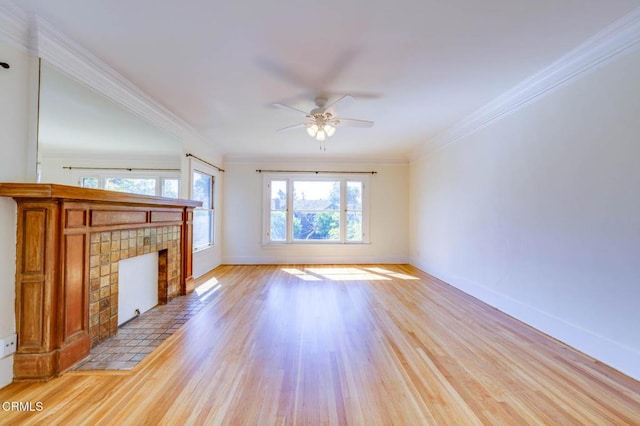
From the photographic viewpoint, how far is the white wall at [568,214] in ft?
6.45

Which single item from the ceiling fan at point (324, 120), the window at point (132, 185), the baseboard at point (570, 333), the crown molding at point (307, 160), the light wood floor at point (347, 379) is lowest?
the light wood floor at point (347, 379)

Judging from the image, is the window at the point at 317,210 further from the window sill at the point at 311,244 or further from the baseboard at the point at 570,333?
the baseboard at the point at 570,333

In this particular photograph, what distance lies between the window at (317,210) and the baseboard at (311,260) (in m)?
0.39

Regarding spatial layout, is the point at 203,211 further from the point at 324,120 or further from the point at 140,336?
the point at 324,120

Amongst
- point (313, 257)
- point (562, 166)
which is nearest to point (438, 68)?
point (562, 166)

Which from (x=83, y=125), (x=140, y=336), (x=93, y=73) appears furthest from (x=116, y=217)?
(x=93, y=73)

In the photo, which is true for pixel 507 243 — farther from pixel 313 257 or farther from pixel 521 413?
pixel 313 257

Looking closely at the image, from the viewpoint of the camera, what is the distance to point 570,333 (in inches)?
92.0

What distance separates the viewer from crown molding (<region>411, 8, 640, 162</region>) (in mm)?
1914

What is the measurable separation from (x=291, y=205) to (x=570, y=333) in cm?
483

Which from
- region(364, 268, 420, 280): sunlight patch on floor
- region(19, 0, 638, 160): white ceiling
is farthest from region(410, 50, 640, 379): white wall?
region(364, 268, 420, 280): sunlight patch on floor

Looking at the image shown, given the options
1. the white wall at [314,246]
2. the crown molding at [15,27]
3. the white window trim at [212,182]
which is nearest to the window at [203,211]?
the white window trim at [212,182]

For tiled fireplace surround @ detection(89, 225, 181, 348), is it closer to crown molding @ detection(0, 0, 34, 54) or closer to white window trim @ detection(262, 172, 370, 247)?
crown molding @ detection(0, 0, 34, 54)

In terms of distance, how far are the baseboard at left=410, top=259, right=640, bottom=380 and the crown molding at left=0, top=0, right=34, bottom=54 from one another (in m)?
4.83
